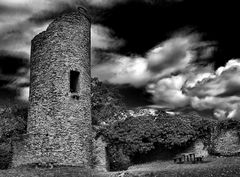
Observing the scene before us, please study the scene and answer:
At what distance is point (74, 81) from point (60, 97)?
1939 millimetres

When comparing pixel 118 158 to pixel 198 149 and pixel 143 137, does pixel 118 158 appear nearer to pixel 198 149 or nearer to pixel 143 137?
pixel 143 137

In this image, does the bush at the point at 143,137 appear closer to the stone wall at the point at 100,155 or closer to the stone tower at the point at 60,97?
the stone wall at the point at 100,155

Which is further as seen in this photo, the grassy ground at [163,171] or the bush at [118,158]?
the bush at [118,158]

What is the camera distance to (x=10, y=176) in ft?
47.7

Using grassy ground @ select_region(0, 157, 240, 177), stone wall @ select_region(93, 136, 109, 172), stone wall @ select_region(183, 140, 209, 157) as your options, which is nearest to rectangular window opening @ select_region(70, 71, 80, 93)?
stone wall @ select_region(93, 136, 109, 172)

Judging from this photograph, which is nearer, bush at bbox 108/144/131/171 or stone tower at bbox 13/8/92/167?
stone tower at bbox 13/8/92/167

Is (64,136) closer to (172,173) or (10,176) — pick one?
(10,176)

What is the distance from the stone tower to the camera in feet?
55.0

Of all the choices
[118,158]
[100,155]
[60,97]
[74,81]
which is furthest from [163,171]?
[74,81]

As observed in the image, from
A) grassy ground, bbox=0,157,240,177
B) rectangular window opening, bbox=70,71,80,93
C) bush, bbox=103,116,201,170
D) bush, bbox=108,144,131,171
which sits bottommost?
grassy ground, bbox=0,157,240,177

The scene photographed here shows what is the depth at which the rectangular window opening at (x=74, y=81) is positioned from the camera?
18141mm

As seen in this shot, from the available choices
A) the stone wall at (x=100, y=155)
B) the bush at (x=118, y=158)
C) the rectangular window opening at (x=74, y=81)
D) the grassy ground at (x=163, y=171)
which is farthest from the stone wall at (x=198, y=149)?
the rectangular window opening at (x=74, y=81)

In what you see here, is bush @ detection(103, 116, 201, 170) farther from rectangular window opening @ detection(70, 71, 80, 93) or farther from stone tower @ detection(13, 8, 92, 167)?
rectangular window opening @ detection(70, 71, 80, 93)

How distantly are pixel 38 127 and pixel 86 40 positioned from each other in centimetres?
570
